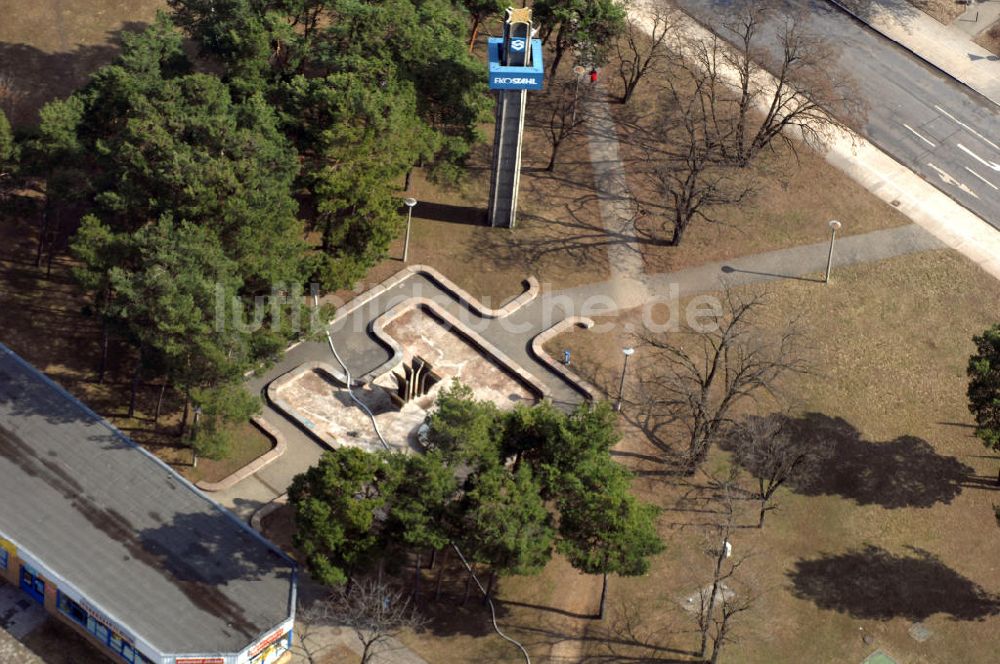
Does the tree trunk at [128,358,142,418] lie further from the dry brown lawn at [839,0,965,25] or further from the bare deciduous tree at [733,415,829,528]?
the dry brown lawn at [839,0,965,25]

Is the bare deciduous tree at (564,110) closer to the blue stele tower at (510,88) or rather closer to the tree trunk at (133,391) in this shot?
the blue stele tower at (510,88)

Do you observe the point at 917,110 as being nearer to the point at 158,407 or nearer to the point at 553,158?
the point at 553,158

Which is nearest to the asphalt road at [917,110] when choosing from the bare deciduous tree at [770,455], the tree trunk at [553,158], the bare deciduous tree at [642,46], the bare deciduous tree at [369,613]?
the bare deciduous tree at [642,46]

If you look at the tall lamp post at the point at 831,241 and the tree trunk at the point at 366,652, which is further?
the tall lamp post at the point at 831,241

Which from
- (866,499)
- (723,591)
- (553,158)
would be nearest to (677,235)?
(553,158)

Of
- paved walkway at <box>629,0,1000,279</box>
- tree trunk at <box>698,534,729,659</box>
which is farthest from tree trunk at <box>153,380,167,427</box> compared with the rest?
paved walkway at <box>629,0,1000,279</box>

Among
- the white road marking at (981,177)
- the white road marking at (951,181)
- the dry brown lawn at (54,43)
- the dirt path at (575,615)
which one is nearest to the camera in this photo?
the dirt path at (575,615)
